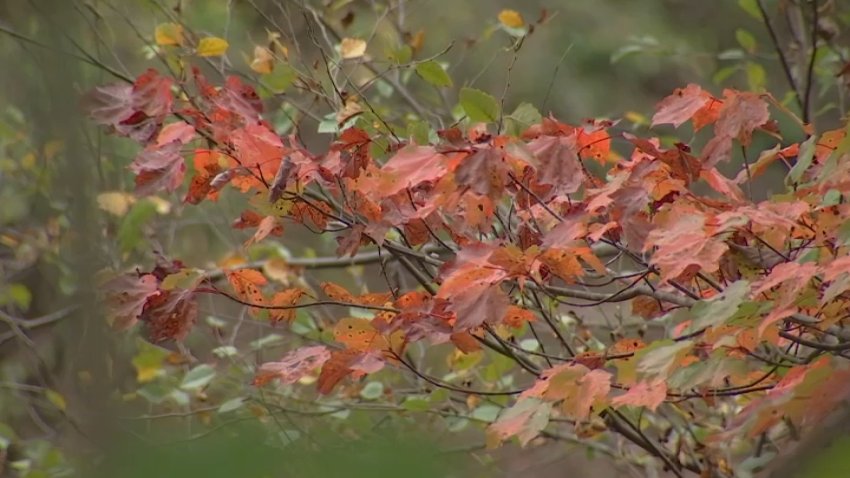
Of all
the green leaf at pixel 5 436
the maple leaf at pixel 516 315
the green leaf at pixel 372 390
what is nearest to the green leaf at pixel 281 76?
the maple leaf at pixel 516 315

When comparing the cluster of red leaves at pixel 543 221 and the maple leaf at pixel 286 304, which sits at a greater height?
the cluster of red leaves at pixel 543 221

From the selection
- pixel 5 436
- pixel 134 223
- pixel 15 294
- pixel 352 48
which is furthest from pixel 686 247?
pixel 15 294

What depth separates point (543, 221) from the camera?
7.27ft

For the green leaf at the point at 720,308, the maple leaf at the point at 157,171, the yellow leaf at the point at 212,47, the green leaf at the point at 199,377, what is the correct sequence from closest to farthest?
the green leaf at the point at 720,308, the maple leaf at the point at 157,171, the yellow leaf at the point at 212,47, the green leaf at the point at 199,377

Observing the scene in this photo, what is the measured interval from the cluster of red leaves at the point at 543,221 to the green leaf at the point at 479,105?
84 millimetres

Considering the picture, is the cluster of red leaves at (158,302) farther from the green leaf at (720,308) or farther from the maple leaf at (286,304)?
the green leaf at (720,308)

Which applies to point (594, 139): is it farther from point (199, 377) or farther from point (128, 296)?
point (199, 377)

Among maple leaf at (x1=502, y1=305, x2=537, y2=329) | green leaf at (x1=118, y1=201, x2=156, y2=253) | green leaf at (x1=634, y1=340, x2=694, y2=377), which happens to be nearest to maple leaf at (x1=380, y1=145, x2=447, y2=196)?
maple leaf at (x1=502, y1=305, x2=537, y2=329)

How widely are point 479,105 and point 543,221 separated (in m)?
0.30

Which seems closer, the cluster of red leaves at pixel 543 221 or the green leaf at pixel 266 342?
the cluster of red leaves at pixel 543 221

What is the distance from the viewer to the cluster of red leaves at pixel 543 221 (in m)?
1.71

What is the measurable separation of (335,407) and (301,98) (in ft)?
5.27

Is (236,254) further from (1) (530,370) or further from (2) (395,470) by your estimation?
(2) (395,470)

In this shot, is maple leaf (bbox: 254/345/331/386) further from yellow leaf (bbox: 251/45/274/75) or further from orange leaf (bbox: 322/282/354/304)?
yellow leaf (bbox: 251/45/274/75)
